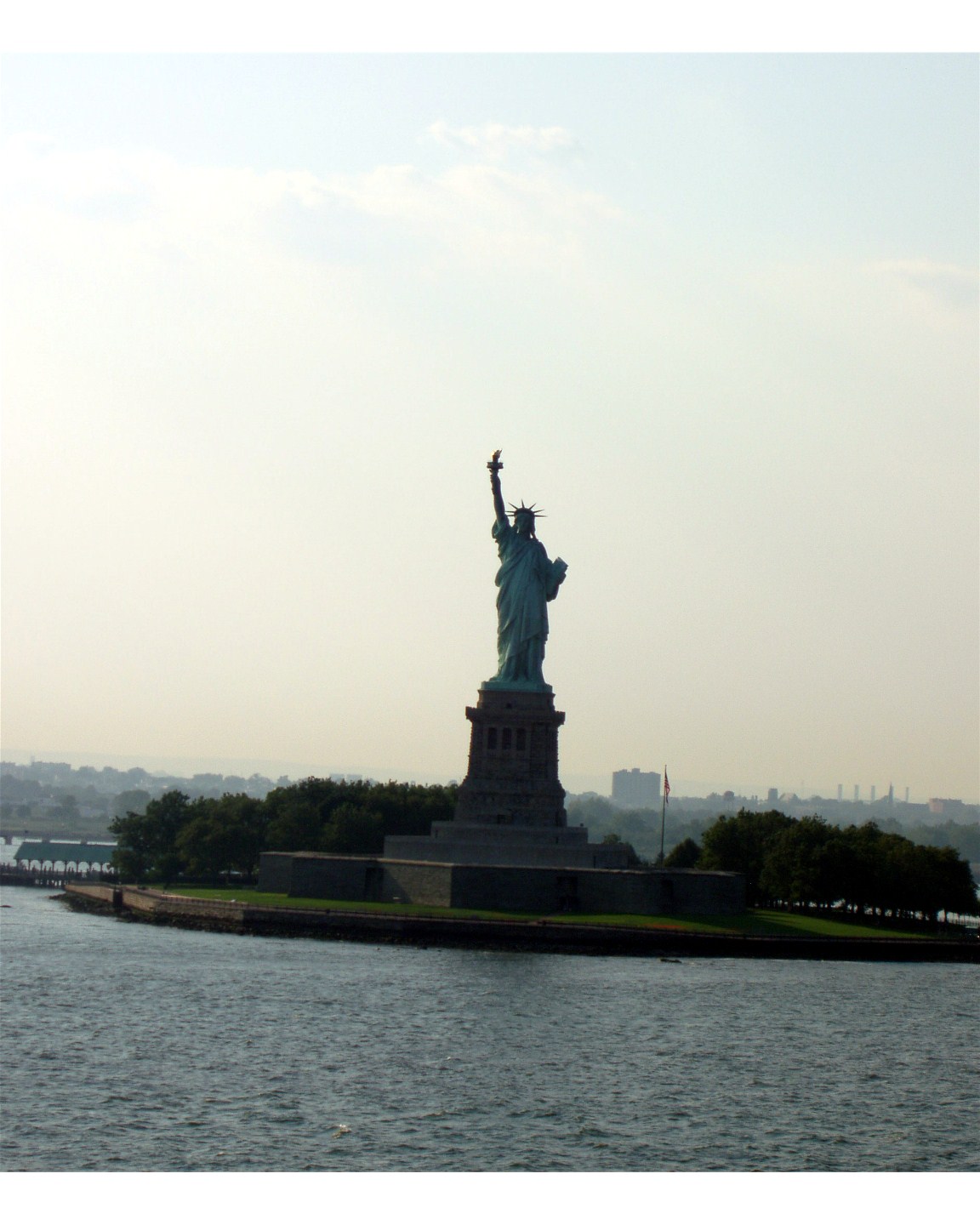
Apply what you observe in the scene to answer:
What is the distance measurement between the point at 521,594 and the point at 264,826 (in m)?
27.5

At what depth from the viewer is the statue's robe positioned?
86.4m

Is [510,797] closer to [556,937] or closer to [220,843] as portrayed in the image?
[556,937]

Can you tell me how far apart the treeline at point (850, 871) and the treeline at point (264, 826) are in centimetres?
1822

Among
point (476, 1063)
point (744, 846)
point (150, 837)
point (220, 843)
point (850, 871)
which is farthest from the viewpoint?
point (150, 837)

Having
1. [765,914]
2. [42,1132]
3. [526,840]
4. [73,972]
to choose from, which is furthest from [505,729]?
[42,1132]

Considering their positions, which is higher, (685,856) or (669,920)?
(685,856)

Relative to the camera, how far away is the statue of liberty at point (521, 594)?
283 feet

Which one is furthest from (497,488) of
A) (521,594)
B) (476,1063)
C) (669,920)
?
(476,1063)

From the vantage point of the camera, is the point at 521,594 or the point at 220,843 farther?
the point at 220,843

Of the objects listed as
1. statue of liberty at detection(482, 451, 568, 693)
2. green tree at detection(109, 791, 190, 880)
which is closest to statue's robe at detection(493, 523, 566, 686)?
statue of liberty at detection(482, 451, 568, 693)

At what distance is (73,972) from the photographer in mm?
62938

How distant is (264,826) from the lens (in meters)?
106

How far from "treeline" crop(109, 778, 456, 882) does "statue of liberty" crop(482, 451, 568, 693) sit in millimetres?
17875

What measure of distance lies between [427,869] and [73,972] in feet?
68.0
